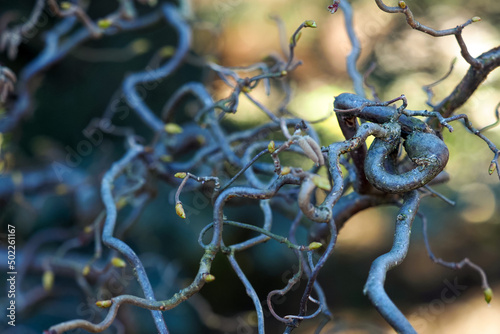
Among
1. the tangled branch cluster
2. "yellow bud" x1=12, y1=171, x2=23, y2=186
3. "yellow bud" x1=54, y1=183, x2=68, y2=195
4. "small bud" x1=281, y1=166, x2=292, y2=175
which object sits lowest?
"yellow bud" x1=54, y1=183, x2=68, y2=195

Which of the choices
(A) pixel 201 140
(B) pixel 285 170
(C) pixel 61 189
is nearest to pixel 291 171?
(B) pixel 285 170

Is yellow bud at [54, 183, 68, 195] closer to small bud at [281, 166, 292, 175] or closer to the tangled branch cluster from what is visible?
the tangled branch cluster

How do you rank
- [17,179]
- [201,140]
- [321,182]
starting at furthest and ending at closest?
1. [17,179]
2. [201,140]
3. [321,182]

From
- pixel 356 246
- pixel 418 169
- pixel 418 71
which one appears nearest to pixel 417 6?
pixel 418 71

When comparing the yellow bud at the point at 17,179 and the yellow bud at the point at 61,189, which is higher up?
the yellow bud at the point at 17,179

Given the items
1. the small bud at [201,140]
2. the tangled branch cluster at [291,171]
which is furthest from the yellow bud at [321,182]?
the small bud at [201,140]

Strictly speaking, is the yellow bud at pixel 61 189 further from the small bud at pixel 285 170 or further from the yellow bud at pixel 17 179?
the small bud at pixel 285 170

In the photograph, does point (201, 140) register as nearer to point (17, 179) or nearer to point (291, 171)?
point (17, 179)

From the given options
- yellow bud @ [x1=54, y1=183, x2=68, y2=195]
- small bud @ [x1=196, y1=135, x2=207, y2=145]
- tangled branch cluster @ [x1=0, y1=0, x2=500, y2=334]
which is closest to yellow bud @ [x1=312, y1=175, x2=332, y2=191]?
tangled branch cluster @ [x1=0, y1=0, x2=500, y2=334]

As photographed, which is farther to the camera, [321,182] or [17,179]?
[17,179]

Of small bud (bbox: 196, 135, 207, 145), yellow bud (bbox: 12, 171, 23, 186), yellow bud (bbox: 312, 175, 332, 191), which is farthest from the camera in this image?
yellow bud (bbox: 12, 171, 23, 186)

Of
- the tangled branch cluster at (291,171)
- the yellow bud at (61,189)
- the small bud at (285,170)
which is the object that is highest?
the small bud at (285,170)

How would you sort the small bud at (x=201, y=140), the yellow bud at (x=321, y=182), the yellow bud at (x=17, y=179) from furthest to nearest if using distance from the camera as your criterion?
1. the yellow bud at (x=17, y=179)
2. the small bud at (x=201, y=140)
3. the yellow bud at (x=321, y=182)

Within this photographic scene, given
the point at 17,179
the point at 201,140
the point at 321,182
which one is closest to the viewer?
the point at 321,182
